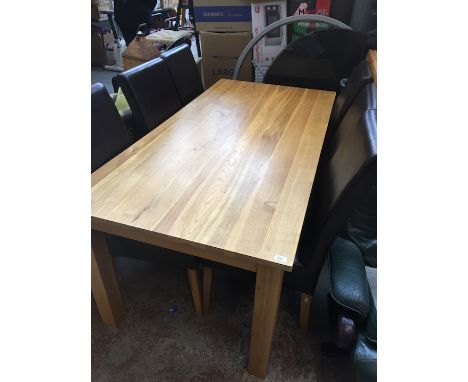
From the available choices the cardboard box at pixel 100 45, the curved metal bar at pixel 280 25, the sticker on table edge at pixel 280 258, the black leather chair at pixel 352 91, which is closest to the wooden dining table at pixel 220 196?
the sticker on table edge at pixel 280 258

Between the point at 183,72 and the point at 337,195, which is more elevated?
the point at 183,72

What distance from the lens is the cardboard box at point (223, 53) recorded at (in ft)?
8.70

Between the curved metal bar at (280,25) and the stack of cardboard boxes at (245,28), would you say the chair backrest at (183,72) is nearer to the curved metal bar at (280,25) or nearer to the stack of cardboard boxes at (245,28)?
the curved metal bar at (280,25)

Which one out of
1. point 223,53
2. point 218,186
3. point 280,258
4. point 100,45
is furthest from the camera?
point 100,45

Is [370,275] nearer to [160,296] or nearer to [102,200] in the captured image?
[160,296]

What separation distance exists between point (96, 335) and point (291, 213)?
984mm

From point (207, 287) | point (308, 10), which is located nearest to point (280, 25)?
point (308, 10)

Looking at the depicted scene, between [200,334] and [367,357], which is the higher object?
[367,357]

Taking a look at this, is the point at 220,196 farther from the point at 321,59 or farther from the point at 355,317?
the point at 321,59

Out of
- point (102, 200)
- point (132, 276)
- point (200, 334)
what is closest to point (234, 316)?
point (200, 334)

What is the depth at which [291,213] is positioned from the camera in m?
0.91

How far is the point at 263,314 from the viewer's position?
3.19 ft

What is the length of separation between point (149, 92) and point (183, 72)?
0.41 m
